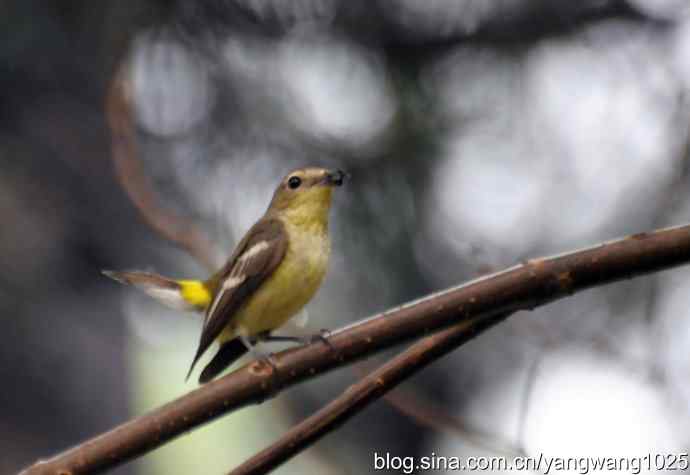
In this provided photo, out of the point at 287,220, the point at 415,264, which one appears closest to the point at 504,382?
the point at 415,264

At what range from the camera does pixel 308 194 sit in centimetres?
377

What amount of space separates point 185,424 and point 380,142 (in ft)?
9.94

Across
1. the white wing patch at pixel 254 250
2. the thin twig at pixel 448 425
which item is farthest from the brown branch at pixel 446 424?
the white wing patch at pixel 254 250

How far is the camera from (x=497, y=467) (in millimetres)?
3311

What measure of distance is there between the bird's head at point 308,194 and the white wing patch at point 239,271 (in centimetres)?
19

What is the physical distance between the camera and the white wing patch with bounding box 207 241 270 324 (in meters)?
3.55

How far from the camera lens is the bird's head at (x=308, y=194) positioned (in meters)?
3.72

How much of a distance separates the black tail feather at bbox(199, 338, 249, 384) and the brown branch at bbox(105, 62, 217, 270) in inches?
12.3

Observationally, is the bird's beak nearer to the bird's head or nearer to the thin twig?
the bird's head

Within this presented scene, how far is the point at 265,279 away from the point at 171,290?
52cm

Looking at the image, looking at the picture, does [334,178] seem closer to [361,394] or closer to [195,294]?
[195,294]

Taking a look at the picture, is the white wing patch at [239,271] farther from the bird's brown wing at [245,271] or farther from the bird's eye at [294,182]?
the bird's eye at [294,182]

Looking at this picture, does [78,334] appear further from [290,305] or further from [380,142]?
[290,305]

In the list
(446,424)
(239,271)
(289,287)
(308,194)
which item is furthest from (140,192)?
(446,424)
